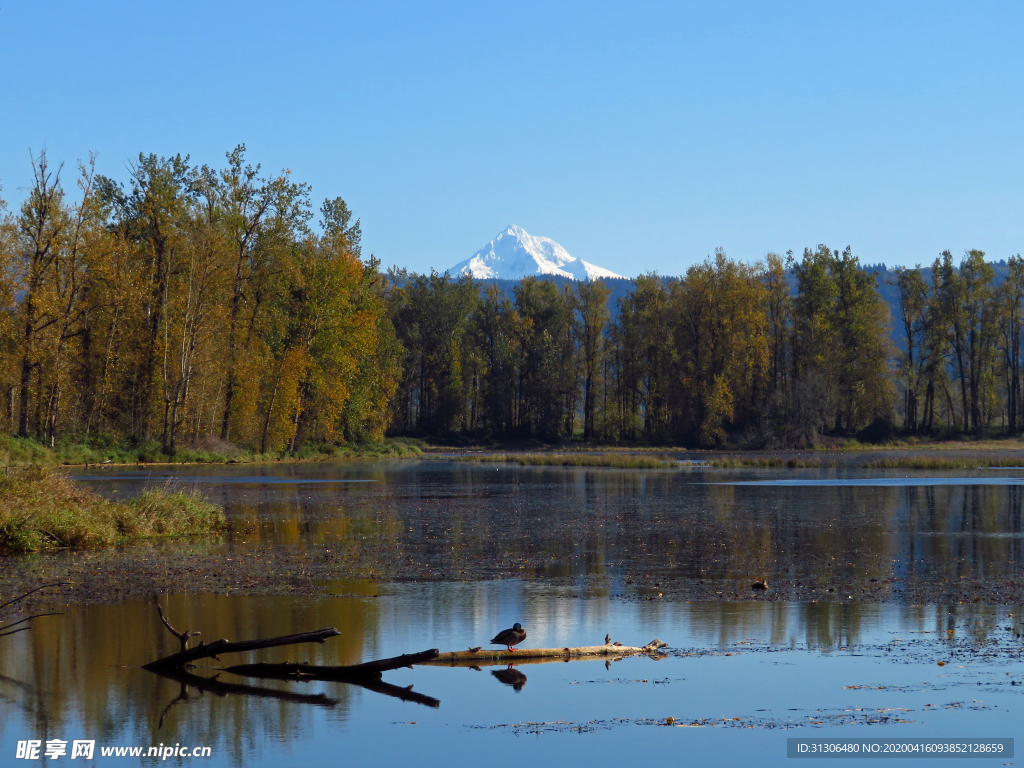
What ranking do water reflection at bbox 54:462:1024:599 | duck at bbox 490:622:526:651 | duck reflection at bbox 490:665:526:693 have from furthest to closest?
water reflection at bbox 54:462:1024:599, duck at bbox 490:622:526:651, duck reflection at bbox 490:665:526:693

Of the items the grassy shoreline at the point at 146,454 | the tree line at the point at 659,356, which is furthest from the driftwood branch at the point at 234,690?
the tree line at the point at 659,356

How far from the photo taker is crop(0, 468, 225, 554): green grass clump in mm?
18984

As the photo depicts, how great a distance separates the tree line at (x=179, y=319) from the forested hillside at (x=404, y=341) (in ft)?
0.50

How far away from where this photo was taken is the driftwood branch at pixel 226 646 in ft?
31.7

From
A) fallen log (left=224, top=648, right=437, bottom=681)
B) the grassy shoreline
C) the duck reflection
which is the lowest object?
the duck reflection

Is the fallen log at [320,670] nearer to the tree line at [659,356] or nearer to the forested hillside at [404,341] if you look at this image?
the forested hillside at [404,341]

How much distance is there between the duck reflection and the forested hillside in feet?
151

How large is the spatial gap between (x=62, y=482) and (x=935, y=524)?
2101 cm

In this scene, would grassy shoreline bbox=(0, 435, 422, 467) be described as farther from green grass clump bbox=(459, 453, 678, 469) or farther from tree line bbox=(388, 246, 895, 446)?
tree line bbox=(388, 246, 895, 446)

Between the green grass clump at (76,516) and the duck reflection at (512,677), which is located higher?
the green grass clump at (76,516)

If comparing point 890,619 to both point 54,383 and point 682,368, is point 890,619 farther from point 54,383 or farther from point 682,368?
point 682,368

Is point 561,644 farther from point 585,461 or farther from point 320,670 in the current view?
point 585,461

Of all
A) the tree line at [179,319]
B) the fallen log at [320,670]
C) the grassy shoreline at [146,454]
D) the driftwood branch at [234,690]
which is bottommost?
the driftwood branch at [234,690]

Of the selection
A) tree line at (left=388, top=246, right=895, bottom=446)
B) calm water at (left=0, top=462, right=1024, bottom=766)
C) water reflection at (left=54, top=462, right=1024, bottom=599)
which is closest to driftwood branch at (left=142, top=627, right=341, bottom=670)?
calm water at (left=0, top=462, right=1024, bottom=766)
